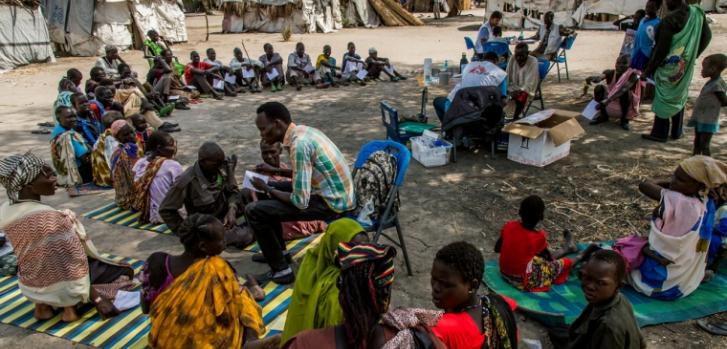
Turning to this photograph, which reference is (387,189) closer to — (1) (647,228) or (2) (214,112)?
(1) (647,228)

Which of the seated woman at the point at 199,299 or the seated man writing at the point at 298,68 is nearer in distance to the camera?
the seated woman at the point at 199,299

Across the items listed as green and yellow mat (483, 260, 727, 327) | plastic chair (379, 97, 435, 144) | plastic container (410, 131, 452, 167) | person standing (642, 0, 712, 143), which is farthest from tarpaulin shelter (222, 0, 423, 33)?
green and yellow mat (483, 260, 727, 327)

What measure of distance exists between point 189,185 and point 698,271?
4378mm

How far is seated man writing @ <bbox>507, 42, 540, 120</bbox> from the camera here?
7945mm

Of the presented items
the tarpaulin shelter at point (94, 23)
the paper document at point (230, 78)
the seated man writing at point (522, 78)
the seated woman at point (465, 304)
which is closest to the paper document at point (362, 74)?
the paper document at point (230, 78)

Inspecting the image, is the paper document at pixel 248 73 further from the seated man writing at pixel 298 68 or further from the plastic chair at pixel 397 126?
the plastic chair at pixel 397 126

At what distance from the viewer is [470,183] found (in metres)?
6.28

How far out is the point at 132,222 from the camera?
18.5 ft

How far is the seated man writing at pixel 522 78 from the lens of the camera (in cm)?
795

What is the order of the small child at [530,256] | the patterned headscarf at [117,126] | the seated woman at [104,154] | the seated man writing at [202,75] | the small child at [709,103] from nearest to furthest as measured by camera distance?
the small child at [530,256], the patterned headscarf at [117,126], the small child at [709,103], the seated woman at [104,154], the seated man writing at [202,75]

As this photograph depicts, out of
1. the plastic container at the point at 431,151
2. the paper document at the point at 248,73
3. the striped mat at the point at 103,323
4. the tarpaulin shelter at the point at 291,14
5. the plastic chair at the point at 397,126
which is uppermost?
the tarpaulin shelter at the point at 291,14

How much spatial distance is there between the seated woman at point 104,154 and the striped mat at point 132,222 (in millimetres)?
591

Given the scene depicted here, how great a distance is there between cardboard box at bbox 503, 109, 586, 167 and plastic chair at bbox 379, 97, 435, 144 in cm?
145

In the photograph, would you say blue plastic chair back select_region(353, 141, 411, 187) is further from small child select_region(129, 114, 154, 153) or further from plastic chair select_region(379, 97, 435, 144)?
small child select_region(129, 114, 154, 153)
